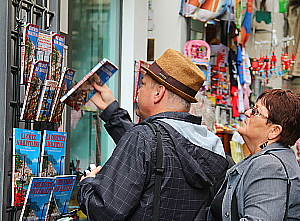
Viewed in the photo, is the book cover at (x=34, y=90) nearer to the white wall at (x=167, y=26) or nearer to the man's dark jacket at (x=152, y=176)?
the man's dark jacket at (x=152, y=176)

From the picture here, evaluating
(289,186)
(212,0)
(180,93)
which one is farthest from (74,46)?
(212,0)

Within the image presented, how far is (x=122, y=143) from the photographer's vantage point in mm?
2291

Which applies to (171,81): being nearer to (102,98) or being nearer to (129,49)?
(102,98)

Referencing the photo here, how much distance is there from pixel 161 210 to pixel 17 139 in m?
0.79

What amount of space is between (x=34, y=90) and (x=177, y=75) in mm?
778

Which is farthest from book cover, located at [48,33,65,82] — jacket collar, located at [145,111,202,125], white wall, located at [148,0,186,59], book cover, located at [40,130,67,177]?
white wall, located at [148,0,186,59]

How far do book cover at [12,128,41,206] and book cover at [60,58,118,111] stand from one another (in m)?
0.35

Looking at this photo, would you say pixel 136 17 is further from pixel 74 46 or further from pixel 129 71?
pixel 74 46

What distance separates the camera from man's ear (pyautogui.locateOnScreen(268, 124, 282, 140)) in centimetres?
246

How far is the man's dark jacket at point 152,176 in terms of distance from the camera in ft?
7.21

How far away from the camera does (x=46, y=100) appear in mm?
2582

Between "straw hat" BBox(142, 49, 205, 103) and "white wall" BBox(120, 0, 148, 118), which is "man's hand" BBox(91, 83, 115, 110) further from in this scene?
"white wall" BBox(120, 0, 148, 118)

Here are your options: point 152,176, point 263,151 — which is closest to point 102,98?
point 152,176

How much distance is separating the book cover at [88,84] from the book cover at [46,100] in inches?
3.0
